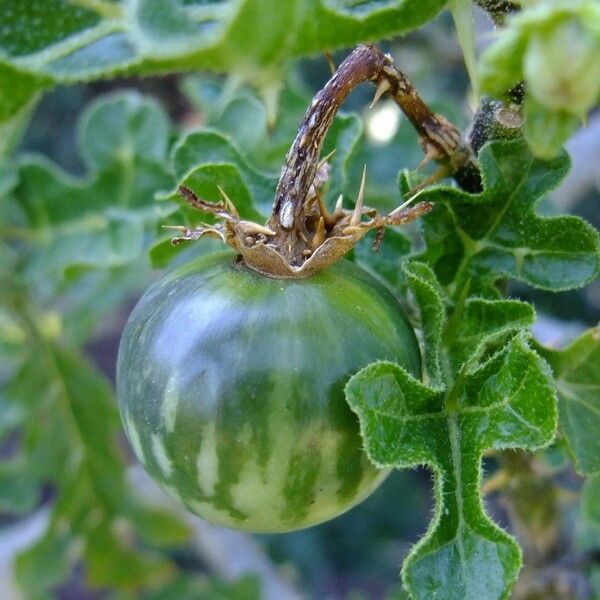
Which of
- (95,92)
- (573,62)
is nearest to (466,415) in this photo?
(573,62)

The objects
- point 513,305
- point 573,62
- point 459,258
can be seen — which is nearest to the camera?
point 573,62

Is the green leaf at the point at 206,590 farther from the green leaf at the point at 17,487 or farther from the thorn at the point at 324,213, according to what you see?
the thorn at the point at 324,213

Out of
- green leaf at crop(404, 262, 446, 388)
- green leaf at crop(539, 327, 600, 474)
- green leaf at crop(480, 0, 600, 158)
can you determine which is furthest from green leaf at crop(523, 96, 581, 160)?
green leaf at crop(539, 327, 600, 474)

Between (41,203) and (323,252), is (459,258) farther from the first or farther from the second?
(41,203)

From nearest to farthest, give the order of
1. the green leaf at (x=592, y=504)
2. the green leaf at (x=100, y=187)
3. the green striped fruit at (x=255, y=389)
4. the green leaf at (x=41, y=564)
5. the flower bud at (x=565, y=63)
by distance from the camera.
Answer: the flower bud at (x=565, y=63) → the green striped fruit at (x=255, y=389) → the green leaf at (x=592, y=504) → the green leaf at (x=100, y=187) → the green leaf at (x=41, y=564)

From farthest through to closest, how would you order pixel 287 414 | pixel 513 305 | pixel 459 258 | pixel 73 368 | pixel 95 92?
pixel 95 92 < pixel 73 368 < pixel 459 258 < pixel 513 305 < pixel 287 414

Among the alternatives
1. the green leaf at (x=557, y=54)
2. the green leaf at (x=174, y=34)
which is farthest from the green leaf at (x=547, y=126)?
the green leaf at (x=174, y=34)

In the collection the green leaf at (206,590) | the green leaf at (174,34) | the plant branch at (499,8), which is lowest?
the green leaf at (206,590)
